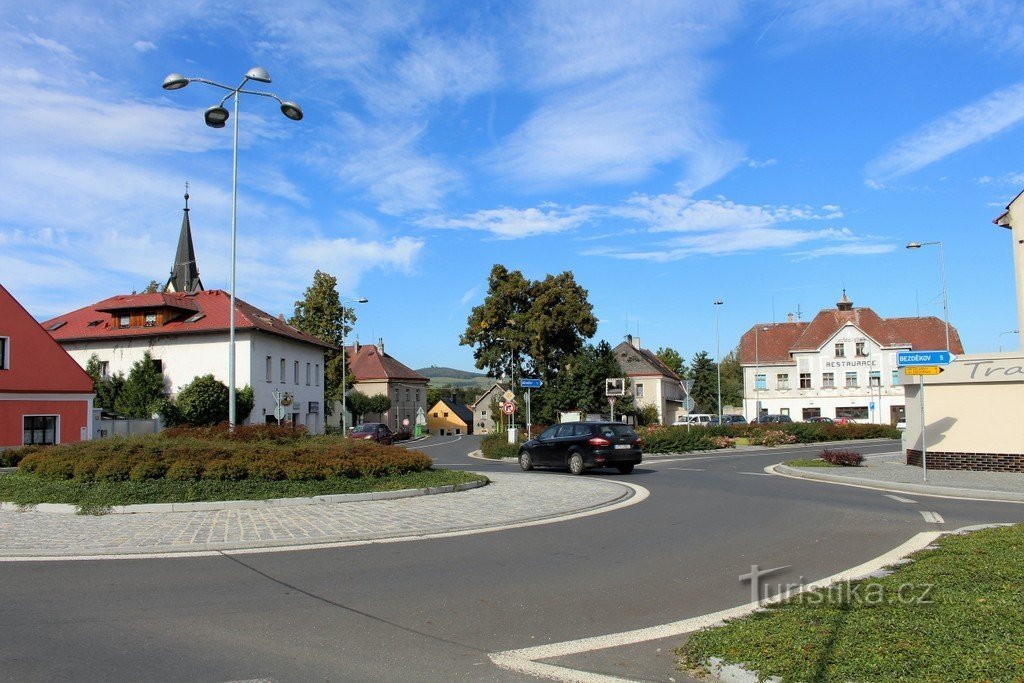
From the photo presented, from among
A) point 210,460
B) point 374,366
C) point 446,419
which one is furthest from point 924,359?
point 446,419

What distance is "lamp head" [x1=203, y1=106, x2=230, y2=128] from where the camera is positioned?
61.5ft

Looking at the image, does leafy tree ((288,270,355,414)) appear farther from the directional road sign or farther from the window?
the directional road sign

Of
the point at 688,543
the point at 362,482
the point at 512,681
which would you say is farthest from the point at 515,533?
the point at 512,681

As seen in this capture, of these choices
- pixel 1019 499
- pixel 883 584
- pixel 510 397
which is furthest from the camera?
pixel 510 397

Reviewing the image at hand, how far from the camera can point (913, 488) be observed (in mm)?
17469

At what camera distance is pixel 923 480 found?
59.8 feet

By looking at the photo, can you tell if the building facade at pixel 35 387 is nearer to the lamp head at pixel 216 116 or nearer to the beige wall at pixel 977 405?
the lamp head at pixel 216 116

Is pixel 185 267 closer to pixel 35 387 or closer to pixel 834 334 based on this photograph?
pixel 35 387

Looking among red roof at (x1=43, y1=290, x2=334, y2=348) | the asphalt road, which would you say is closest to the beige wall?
the asphalt road

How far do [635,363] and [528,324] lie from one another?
32.6 m

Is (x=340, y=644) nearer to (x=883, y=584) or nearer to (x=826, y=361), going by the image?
(x=883, y=584)

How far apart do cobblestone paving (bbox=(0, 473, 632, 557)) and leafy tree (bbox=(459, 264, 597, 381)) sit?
4027 cm

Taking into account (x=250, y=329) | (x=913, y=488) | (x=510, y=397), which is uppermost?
(x=250, y=329)

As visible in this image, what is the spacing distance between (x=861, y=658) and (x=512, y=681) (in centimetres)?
218
